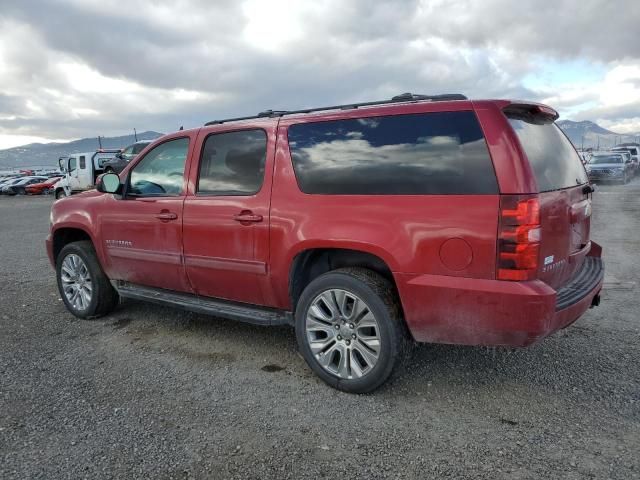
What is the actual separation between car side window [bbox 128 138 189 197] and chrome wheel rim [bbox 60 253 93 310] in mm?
1088

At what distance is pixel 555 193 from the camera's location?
2.99 meters

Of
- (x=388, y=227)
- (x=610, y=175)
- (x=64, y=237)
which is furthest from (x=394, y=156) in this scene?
(x=610, y=175)

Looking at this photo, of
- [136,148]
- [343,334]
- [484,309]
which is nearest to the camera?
[484,309]

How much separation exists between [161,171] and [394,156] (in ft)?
7.39

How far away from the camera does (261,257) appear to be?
143 inches

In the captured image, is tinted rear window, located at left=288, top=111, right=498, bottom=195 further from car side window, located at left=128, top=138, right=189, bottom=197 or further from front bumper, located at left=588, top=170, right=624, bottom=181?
front bumper, located at left=588, top=170, right=624, bottom=181

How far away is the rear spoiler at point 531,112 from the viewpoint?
3.00 m

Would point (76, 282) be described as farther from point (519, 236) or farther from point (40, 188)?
point (40, 188)

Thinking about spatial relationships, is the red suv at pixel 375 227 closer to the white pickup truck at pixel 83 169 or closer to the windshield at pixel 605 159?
the white pickup truck at pixel 83 169

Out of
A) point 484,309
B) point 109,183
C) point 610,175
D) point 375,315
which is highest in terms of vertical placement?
point 109,183

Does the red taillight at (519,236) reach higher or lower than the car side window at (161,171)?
lower

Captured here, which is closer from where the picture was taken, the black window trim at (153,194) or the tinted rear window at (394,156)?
the tinted rear window at (394,156)

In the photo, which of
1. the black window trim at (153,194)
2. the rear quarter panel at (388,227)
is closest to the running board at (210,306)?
the rear quarter panel at (388,227)

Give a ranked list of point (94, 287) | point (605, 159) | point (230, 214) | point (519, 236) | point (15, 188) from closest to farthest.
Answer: point (519, 236), point (230, 214), point (94, 287), point (605, 159), point (15, 188)
